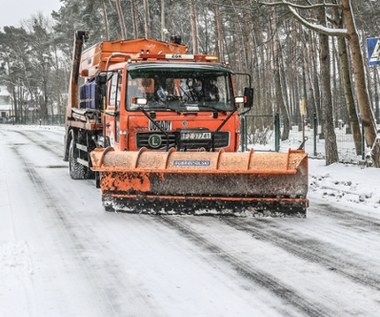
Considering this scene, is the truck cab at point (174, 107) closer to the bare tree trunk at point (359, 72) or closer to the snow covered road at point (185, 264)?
the snow covered road at point (185, 264)

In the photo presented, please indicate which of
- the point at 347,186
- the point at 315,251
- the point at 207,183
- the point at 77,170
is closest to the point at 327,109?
the point at 347,186

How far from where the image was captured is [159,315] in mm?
4145

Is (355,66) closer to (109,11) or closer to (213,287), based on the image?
(213,287)

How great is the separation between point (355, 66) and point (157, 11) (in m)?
27.1

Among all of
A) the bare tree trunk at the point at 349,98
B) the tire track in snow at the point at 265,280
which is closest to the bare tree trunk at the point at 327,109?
the bare tree trunk at the point at 349,98

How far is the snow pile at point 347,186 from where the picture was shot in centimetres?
936

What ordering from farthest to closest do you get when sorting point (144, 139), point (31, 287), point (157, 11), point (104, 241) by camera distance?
point (157, 11) → point (144, 139) → point (104, 241) → point (31, 287)

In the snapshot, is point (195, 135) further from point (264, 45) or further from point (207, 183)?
point (264, 45)

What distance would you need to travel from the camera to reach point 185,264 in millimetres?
5504

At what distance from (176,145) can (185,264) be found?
12.5ft

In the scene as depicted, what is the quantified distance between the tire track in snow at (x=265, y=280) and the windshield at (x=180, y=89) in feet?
9.21

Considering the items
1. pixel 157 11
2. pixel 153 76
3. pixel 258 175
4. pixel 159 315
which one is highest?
pixel 157 11

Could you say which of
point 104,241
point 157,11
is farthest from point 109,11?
point 104,241

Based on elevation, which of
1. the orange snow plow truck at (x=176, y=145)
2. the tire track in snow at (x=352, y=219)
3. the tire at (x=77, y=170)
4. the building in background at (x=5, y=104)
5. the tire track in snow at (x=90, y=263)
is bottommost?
the tire track in snow at (x=352, y=219)
